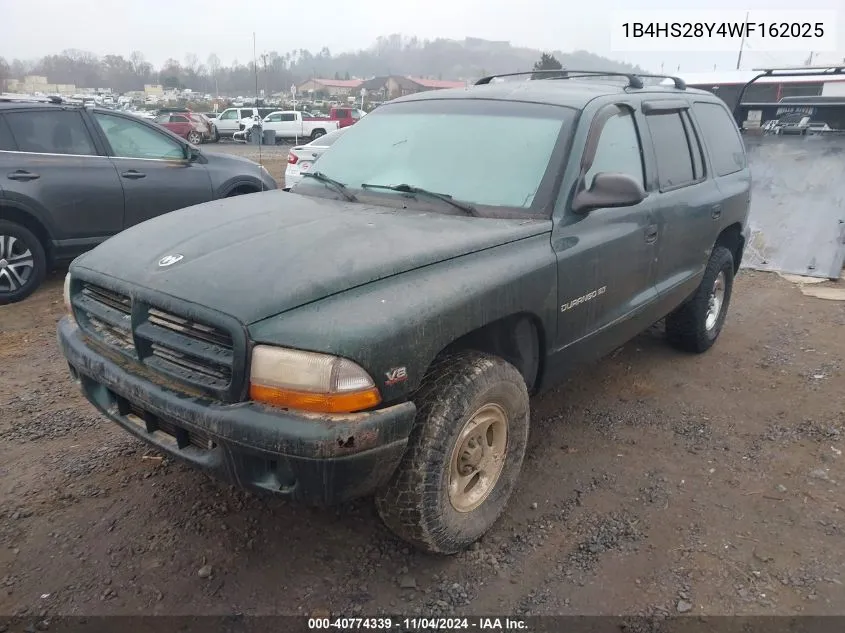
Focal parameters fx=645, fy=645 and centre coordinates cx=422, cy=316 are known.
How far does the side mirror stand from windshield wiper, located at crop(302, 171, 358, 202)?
3.63 ft

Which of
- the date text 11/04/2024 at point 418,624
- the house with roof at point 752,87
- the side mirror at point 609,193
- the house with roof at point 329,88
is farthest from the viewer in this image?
the house with roof at point 329,88

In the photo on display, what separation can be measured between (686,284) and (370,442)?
9.40 feet

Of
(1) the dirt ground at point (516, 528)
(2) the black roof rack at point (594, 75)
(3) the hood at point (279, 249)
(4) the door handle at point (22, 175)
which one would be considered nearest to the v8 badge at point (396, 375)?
(3) the hood at point (279, 249)

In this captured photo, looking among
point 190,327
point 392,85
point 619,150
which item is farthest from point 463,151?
point 392,85

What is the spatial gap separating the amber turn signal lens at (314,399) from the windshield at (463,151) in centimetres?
128

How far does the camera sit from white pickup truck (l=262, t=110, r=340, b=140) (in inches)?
1275

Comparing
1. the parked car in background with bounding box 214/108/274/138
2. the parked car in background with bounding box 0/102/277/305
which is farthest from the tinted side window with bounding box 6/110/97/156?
the parked car in background with bounding box 214/108/274/138

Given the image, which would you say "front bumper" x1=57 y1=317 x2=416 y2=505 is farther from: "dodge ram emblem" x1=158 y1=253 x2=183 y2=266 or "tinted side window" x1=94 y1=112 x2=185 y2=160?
"tinted side window" x1=94 y1=112 x2=185 y2=160

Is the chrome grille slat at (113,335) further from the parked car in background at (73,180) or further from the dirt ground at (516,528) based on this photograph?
the parked car in background at (73,180)

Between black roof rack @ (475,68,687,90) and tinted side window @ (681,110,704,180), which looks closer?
black roof rack @ (475,68,687,90)

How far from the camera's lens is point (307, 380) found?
2.05 metres

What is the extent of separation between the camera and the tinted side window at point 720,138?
445 cm

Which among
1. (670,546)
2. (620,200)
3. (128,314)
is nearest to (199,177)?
(128,314)

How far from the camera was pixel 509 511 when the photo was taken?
3.02 meters
